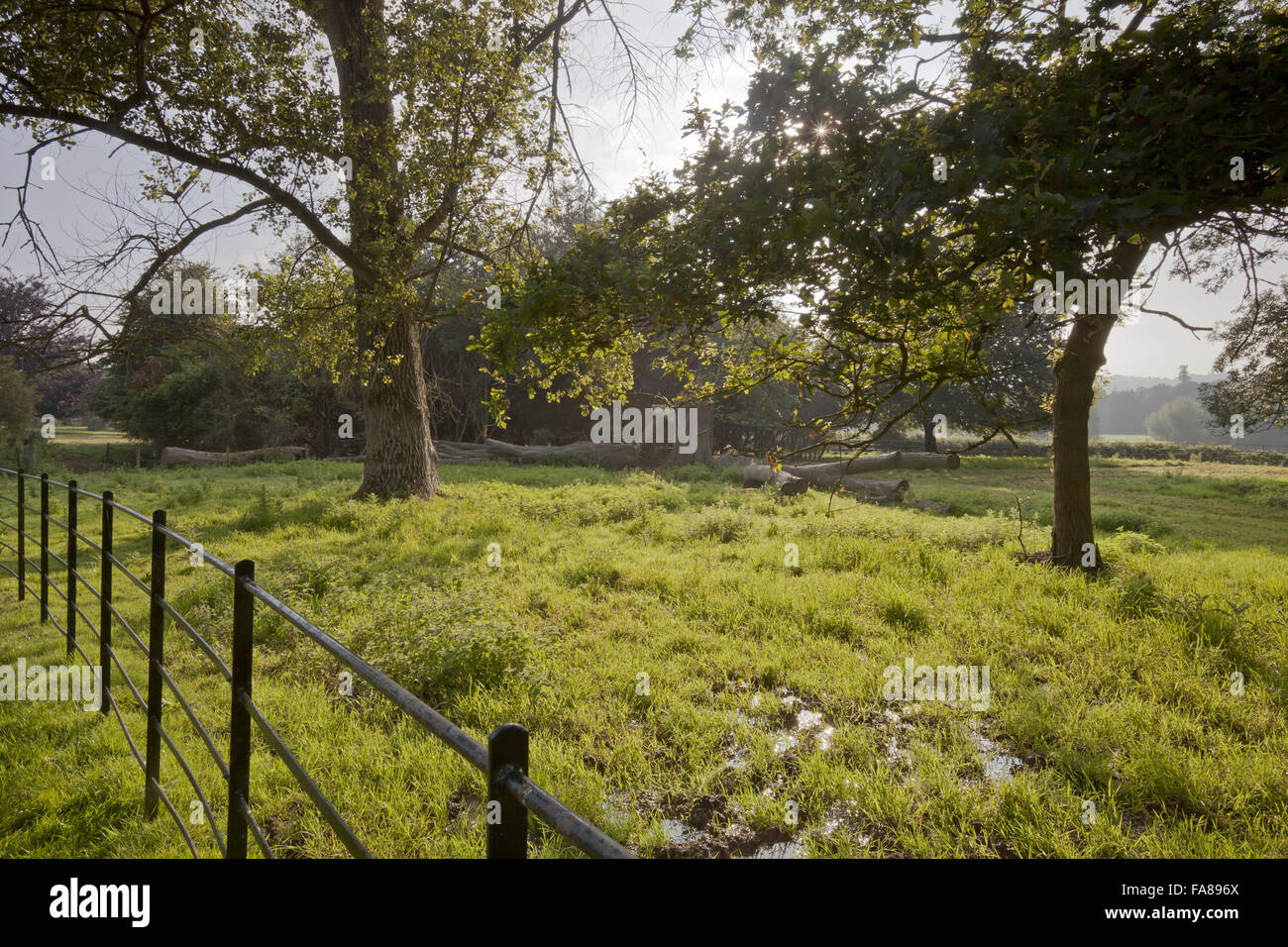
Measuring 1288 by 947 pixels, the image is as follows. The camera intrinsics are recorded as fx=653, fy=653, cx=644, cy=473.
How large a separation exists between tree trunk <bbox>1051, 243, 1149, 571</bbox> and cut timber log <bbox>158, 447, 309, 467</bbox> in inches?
1030

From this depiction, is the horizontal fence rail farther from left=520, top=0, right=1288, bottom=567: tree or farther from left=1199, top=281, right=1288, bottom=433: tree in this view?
left=1199, top=281, right=1288, bottom=433: tree

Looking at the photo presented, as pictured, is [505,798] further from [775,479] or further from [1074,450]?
[775,479]

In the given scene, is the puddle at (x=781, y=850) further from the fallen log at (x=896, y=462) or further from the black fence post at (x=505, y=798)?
the fallen log at (x=896, y=462)

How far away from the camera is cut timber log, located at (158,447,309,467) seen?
81.9 feet

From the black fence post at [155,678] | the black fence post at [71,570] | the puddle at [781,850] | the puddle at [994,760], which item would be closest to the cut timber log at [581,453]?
the black fence post at [71,570]

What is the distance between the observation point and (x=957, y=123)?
3.34 m

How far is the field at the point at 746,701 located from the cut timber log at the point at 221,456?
17.8m

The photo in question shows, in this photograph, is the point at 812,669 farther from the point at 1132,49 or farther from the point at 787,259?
the point at 1132,49

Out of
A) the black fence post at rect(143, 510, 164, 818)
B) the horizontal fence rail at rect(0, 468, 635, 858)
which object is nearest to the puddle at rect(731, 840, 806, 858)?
the horizontal fence rail at rect(0, 468, 635, 858)

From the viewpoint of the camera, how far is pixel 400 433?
1299 centimetres

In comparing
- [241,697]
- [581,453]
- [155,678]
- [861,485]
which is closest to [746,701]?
[241,697]

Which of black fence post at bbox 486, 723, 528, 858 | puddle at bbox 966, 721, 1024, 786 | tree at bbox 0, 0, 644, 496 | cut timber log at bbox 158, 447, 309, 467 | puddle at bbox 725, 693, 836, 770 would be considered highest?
tree at bbox 0, 0, 644, 496

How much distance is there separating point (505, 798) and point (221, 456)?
29.6m
